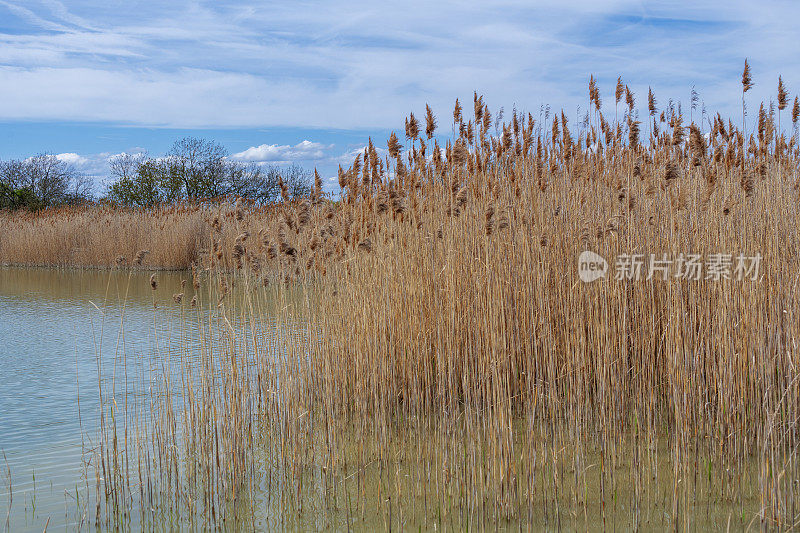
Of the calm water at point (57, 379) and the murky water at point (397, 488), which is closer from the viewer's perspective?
the murky water at point (397, 488)

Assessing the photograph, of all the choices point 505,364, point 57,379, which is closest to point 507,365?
point 505,364

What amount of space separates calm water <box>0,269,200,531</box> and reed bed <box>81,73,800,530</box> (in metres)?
0.26

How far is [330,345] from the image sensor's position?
409 centimetres

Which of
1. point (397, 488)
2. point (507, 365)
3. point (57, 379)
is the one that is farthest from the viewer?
point (57, 379)

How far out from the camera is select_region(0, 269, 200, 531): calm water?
3215 millimetres

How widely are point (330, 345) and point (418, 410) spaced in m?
0.72

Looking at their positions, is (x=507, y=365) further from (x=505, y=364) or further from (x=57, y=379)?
(x=57, y=379)

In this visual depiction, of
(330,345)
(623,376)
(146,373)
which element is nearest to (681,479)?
(623,376)

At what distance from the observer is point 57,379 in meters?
5.32

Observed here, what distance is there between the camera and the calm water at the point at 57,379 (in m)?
3.21

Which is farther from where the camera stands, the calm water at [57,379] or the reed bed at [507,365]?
the calm water at [57,379]

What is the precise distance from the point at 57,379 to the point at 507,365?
150 inches

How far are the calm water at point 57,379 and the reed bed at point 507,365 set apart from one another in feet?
0.85

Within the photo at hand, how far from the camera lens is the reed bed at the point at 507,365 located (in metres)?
2.88
